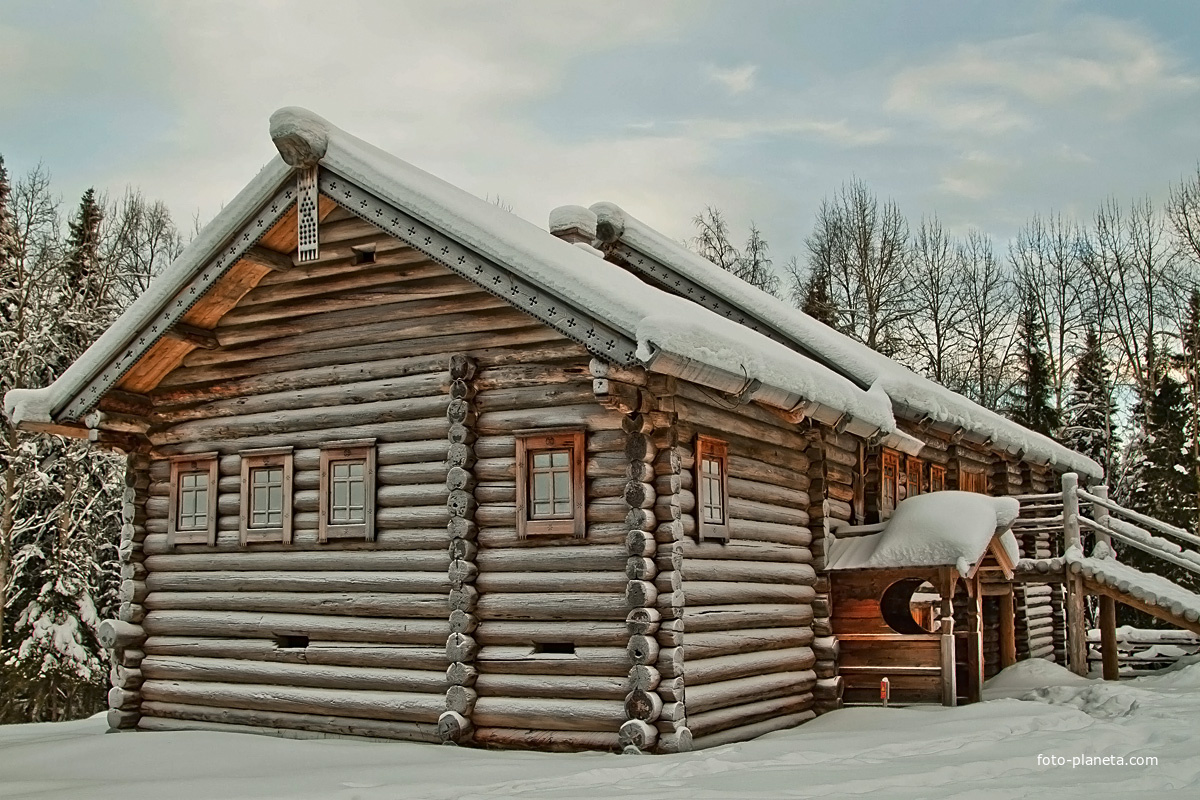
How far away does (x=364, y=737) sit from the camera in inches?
509

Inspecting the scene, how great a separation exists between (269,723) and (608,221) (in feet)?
28.6

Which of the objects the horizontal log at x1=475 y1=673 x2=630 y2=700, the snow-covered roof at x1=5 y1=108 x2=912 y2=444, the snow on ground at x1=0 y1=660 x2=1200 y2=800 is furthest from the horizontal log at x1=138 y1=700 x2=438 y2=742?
the snow-covered roof at x1=5 y1=108 x2=912 y2=444

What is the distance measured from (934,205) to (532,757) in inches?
1352

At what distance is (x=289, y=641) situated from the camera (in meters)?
13.9

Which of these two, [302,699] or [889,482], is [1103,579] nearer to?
[889,482]

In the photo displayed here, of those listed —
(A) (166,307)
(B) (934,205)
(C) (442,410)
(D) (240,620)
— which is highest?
(B) (934,205)

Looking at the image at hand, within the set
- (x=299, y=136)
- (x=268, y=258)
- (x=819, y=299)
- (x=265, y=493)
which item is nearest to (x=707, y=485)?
(x=265, y=493)

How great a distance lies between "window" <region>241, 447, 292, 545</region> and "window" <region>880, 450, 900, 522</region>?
29.3ft

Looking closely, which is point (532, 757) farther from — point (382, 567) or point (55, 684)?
point (55, 684)

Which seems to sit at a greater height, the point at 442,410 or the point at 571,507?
the point at 442,410

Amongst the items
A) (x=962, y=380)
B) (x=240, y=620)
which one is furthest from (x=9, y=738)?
(x=962, y=380)

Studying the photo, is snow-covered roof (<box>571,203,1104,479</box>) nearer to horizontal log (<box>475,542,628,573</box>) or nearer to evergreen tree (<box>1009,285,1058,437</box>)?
horizontal log (<box>475,542,628,573</box>)

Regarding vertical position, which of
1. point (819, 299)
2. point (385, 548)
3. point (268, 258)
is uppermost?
point (819, 299)

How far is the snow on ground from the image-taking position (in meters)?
9.40
